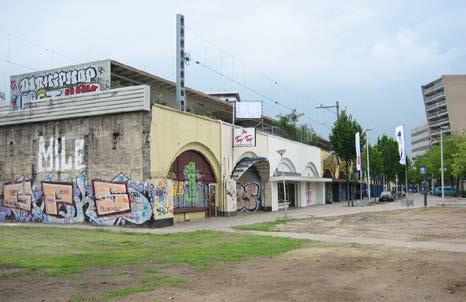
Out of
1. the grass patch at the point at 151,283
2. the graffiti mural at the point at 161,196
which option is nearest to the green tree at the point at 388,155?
the graffiti mural at the point at 161,196

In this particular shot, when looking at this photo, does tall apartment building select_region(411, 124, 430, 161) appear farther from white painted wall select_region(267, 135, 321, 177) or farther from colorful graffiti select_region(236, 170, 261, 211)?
colorful graffiti select_region(236, 170, 261, 211)

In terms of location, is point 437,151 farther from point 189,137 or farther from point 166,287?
point 166,287

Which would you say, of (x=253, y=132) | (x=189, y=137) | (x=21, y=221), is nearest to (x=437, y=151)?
(x=253, y=132)

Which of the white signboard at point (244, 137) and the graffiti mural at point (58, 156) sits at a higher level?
the white signboard at point (244, 137)

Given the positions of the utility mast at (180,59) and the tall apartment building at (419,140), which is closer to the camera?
the utility mast at (180,59)

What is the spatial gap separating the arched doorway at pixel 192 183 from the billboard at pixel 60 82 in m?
6.67

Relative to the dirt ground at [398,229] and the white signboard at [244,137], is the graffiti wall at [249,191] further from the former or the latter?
the dirt ground at [398,229]

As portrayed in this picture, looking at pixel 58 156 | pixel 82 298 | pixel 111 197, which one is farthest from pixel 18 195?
pixel 82 298

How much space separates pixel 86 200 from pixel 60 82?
9.42m

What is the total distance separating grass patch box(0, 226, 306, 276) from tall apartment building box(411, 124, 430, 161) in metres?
153

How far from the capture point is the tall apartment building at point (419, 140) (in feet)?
543

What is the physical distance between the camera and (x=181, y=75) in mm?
35438

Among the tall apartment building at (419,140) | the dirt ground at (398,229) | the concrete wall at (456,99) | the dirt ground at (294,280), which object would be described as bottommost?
the dirt ground at (398,229)

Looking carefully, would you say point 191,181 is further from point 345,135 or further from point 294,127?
point 294,127
